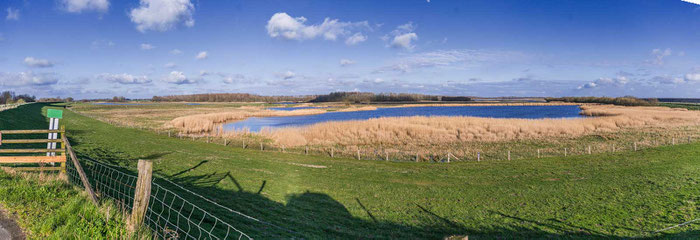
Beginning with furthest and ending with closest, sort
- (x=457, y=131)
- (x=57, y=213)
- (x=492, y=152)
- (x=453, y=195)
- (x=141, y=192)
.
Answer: (x=457, y=131) < (x=492, y=152) < (x=453, y=195) < (x=57, y=213) < (x=141, y=192)

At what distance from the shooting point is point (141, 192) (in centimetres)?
386

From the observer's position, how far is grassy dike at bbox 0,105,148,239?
394 centimetres

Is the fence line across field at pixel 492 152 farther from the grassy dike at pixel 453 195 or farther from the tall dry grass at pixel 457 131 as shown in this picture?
the tall dry grass at pixel 457 131

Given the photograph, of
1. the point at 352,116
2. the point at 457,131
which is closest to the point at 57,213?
the point at 457,131

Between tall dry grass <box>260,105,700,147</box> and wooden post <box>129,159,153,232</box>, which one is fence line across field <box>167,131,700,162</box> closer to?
tall dry grass <box>260,105,700,147</box>

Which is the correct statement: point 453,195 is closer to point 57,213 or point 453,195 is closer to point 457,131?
point 57,213

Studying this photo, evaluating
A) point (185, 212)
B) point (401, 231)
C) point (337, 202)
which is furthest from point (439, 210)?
point (185, 212)

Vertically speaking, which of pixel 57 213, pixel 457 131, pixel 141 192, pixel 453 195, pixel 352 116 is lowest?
pixel 453 195

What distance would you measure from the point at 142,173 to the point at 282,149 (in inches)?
759

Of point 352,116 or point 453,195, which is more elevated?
point 352,116

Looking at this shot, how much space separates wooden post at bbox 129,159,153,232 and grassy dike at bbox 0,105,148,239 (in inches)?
7.4

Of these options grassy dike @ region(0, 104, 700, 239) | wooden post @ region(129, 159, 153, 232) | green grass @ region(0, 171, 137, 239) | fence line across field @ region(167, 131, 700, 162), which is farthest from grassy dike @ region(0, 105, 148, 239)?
fence line across field @ region(167, 131, 700, 162)

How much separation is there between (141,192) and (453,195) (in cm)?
907

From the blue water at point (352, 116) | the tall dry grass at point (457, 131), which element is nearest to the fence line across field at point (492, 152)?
the tall dry grass at point (457, 131)
